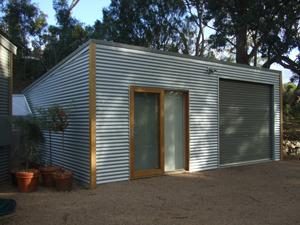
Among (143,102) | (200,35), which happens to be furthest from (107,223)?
(200,35)

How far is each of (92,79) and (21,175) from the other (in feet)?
7.76

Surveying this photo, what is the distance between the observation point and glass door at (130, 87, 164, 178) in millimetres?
8320

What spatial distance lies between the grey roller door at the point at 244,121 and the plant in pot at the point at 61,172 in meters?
4.76

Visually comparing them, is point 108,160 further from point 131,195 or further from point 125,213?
point 125,213

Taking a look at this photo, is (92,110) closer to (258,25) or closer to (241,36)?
(258,25)

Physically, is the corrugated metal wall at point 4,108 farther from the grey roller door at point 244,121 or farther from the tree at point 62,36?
the tree at point 62,36

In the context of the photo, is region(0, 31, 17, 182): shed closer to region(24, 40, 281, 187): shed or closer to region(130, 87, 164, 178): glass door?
region(24, 40, 281, 187): shed

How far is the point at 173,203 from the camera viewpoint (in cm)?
620

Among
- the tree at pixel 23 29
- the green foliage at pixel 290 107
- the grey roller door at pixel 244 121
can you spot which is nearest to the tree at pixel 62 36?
the tree at pixel 23 29

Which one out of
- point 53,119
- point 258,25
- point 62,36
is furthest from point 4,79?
point 62,36

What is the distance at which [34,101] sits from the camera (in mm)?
11867

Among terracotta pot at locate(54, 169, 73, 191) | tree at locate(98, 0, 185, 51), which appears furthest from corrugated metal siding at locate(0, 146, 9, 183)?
tree at locate(98, 0, 185, 51)

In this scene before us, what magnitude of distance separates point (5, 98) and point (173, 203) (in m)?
4.63

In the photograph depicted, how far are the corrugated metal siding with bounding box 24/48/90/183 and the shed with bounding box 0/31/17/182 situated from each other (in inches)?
49.5
